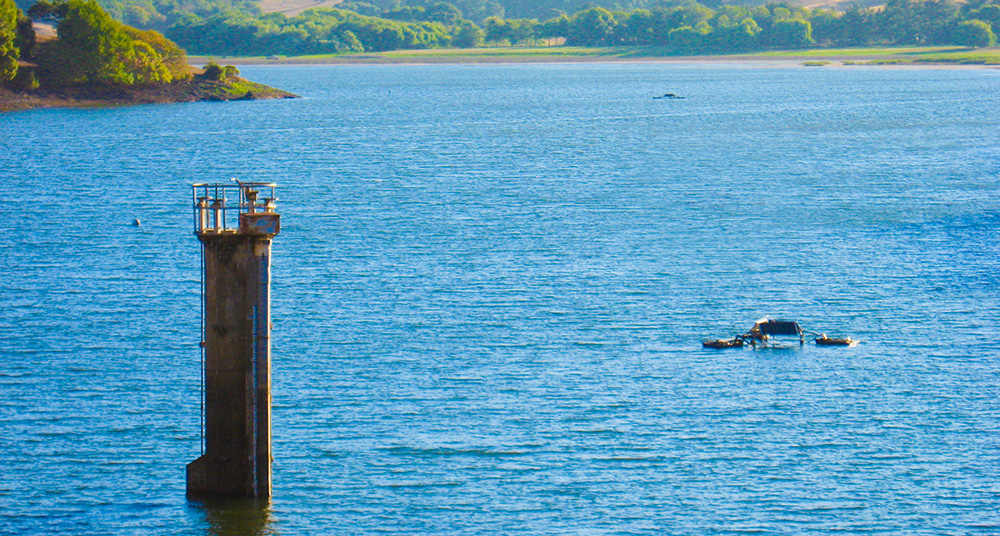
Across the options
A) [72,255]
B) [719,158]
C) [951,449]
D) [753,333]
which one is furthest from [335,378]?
[719,158]

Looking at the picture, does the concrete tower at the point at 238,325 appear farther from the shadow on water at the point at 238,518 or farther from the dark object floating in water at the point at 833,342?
the dark object floating in water at the point at 833,342

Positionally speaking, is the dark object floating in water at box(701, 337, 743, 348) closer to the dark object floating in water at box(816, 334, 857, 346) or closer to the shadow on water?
the dark object floating in water at box(816, 334, 857, 346)

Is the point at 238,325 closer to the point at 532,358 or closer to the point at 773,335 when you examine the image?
the point at 532,358

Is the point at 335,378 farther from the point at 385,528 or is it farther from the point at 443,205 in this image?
the point at 443,205

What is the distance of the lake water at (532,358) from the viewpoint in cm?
4231

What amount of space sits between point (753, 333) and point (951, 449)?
54.0 ft

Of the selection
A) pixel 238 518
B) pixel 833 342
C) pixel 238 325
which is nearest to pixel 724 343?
pixel 833 342

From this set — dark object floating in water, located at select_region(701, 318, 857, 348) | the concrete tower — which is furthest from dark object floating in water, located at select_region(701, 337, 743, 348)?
the concrete tower

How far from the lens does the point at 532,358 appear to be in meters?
59.7

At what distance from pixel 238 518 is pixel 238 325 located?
6745 millimetres

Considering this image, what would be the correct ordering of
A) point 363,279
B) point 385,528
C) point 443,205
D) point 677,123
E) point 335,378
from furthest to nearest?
point 677,123, point 443,205, point 363,279, point 335,378, point 385,528

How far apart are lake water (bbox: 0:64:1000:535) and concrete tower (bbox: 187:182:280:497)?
122 inches

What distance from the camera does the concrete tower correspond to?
118 feet

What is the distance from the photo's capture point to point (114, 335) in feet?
205
